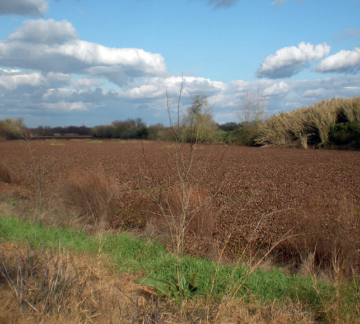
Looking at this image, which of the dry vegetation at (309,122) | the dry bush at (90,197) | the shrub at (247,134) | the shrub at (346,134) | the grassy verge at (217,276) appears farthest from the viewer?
the shrub at (247,134)

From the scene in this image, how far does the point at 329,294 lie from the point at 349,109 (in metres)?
25.4

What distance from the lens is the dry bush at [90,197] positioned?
643 cm

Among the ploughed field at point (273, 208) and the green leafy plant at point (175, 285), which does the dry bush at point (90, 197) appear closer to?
the ploughed field at point (273, 208)

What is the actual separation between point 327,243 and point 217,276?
5.56ft

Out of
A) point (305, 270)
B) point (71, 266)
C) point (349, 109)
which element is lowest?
point (305, 270)

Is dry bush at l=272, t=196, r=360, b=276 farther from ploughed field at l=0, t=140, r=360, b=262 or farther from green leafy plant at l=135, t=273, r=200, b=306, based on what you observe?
green leafy plant at l=135, t=273, r=200, b=306

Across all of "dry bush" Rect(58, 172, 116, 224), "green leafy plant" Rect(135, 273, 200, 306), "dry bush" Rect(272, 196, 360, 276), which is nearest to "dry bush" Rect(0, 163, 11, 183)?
"dry bush" Rect(58, 172, 116, 224)

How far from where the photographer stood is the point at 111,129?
58.3 meters

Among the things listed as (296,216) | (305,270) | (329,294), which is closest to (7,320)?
(329,294)

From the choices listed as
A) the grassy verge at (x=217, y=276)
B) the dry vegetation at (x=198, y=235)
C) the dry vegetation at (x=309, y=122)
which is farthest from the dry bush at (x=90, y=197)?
the dry vegetation at (x=309, y=122)

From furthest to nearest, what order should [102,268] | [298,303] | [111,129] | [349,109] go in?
[111,129] → [349,109] → [102,268] → [298,303]

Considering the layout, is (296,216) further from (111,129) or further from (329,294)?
(111,129)

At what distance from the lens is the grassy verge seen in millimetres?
2891

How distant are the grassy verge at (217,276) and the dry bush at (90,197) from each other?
1.57 meters
